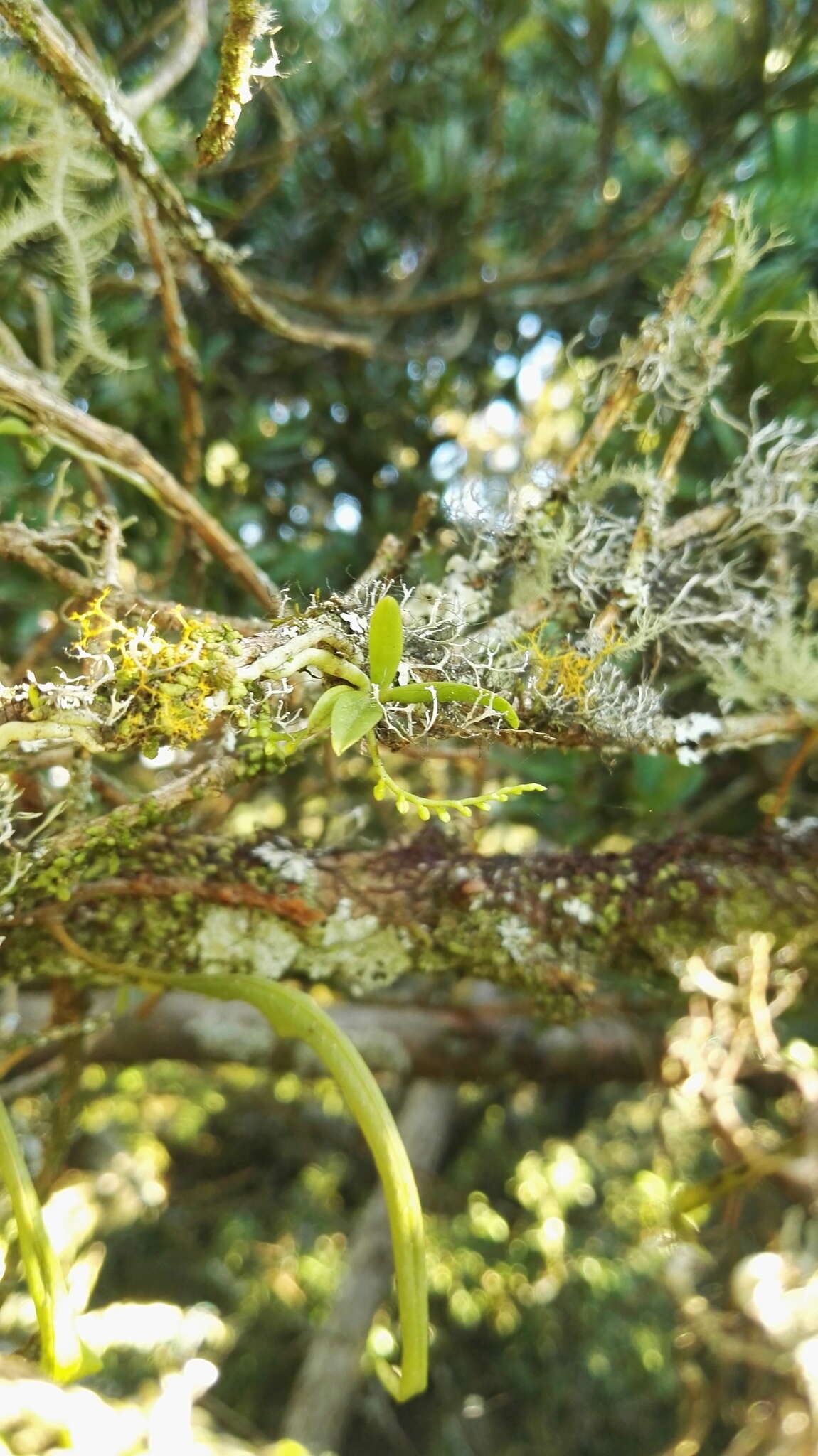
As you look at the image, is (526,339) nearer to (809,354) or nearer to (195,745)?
(809,354)

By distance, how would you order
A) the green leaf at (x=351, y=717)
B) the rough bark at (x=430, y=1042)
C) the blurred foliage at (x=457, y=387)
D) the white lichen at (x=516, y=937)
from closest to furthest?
the green leaf at (x=351, y=717) → the white lichen at (x=516, y=937) → the blurred foliage at (x=457, y=387) → the rough bark at (x=430, y=1042)

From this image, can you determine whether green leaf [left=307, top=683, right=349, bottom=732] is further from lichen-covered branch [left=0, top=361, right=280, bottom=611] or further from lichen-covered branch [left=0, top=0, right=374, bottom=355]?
lichen-covered branch [left=0, top=0, right=374, bottom=355]

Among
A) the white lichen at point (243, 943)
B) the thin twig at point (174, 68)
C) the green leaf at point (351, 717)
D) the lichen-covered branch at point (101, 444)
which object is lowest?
the white lichen at point (243, 943)

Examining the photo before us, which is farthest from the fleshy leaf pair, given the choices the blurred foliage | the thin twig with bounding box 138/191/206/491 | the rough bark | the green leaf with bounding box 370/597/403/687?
the rough bark

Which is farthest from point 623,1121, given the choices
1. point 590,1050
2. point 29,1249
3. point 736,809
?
point 29,1249

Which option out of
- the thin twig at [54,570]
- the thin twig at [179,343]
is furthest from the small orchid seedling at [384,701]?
the thin twig at [179,343]

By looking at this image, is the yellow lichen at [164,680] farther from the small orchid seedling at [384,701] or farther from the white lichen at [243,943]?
the white lichen at [243,943]

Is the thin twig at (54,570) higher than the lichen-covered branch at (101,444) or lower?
→ lower
